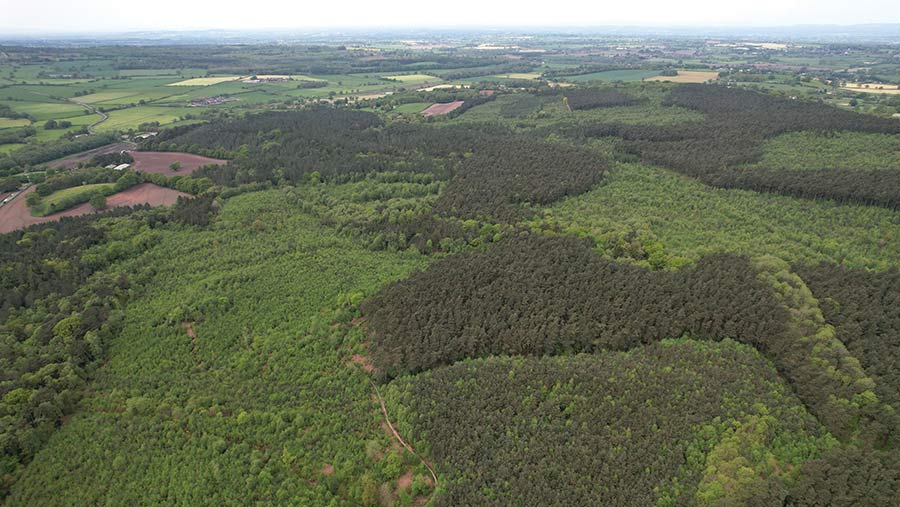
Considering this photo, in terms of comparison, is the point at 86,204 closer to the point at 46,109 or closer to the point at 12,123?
the point at 12,123

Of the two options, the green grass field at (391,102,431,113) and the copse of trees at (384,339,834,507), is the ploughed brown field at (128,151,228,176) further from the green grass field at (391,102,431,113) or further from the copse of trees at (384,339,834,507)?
the copse of trees at (384,339,834,507)

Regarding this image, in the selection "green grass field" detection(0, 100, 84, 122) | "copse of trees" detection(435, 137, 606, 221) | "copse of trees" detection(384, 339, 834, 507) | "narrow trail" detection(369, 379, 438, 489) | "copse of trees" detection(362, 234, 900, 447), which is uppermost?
"green grass field" detection(0, 100, 84, 122)

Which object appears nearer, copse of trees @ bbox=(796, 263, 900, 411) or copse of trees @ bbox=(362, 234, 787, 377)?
copse of trees @ bbox=(796, 263, 900, 411)

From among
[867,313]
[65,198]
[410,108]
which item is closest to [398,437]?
[867,313]

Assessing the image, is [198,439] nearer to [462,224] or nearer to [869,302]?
[462,224]

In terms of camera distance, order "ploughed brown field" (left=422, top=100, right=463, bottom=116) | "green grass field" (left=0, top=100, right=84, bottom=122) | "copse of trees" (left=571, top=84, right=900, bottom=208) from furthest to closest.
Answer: "ploughed brown field" (left=422, top=100, right=463, bottom=116) → "green grass field" (left=0, top=100, right=84, bottom=122) → "copse of trees" (left=571, top=84, right=900, bottom=208)

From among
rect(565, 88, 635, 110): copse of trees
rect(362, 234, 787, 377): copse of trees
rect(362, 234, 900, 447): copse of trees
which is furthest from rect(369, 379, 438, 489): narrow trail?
rect(565, 88, 635, 110): copse of trees
